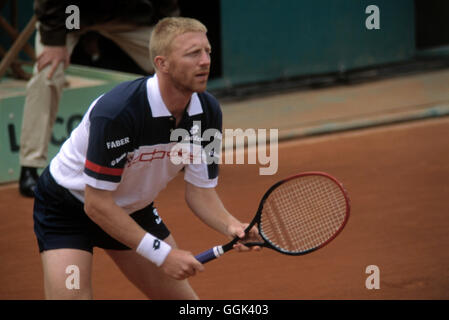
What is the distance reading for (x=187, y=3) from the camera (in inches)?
351

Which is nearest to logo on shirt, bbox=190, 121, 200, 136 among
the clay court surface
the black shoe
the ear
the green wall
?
the ear

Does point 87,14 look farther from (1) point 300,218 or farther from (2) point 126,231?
(2) point 126,231

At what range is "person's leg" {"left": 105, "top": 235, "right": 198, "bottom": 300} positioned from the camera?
142 inches

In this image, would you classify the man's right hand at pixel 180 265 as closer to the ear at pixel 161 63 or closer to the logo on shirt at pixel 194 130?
the logo on shirt at pixel 194 130

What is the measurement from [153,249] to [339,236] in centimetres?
231

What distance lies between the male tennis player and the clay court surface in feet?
3.47

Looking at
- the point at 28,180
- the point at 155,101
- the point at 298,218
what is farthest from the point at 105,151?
the point at 28,180

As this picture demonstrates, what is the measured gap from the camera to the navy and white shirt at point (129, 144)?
126 inches

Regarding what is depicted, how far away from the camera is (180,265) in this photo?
10.6 ft

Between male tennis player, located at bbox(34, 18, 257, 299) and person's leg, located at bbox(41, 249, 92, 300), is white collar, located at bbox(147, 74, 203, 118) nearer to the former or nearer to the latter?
male tennis player, located at bbox(34, 18, 257, 299)

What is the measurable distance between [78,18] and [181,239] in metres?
1.77

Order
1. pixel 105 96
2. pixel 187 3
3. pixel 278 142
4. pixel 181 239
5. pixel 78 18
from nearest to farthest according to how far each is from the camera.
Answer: pixel 105 96 → pixel 181 239 → pixel 78 18 → pixel 278 142 → pixel 187 3
